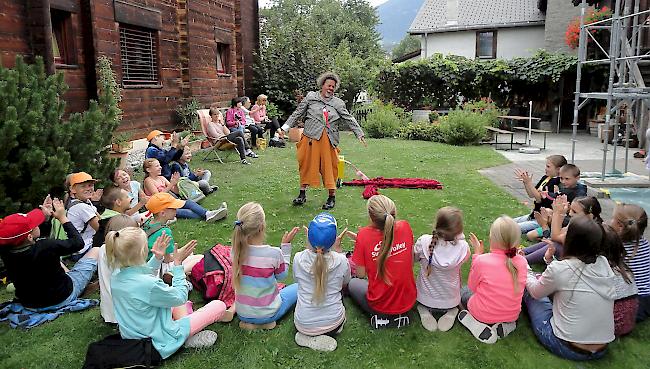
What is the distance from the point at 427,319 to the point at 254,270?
130 cm

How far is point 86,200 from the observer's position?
4.79m

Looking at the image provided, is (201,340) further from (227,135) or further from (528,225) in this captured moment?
(227,135)

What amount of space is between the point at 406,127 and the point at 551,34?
11.1m

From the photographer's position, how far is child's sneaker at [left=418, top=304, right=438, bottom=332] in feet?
12.2

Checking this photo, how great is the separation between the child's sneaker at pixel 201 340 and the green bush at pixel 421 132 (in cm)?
1230

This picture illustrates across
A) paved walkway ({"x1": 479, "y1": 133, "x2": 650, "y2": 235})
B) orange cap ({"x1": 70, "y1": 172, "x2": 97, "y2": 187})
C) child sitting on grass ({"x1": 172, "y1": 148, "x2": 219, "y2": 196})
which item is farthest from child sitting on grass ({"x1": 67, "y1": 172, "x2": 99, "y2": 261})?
paved walkway ({"x1": 479, "y1": 133, "x2": 650, "y2": 235})

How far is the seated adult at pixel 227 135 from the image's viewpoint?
1092 centimetres

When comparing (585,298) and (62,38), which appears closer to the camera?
(585,298)

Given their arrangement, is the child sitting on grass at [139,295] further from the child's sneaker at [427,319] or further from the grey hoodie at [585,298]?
the grey hoodie at [585,298]

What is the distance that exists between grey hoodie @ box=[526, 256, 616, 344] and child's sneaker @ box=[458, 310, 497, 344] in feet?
1.49

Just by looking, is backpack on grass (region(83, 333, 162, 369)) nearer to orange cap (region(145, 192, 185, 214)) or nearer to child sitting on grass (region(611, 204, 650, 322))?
orange cap (region(145, 192, 185, 214))

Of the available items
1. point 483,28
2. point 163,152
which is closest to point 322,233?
point 163,152

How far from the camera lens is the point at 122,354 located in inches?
124

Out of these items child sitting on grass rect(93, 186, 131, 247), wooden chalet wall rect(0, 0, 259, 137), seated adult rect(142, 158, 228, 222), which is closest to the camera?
child sitting on grass rect(93, 186, 131, 247)
